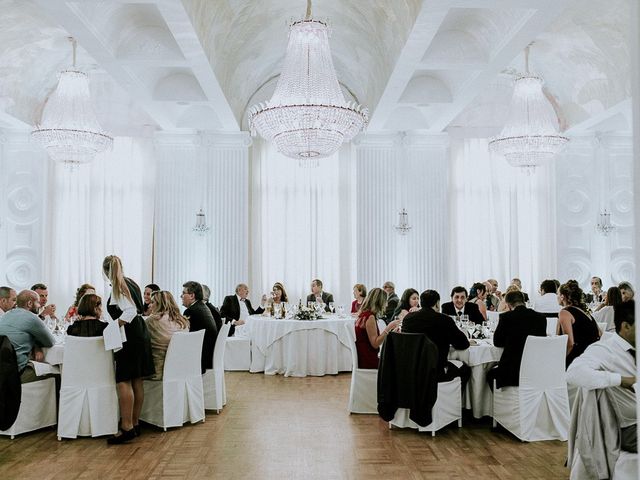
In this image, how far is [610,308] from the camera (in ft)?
27.0

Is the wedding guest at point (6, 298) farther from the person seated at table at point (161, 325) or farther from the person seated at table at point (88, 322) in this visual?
the person seated at table at point (161, 325)

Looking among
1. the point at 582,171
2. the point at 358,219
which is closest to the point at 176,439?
the point at 358,219

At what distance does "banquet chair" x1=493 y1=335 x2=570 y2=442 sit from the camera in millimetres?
5613

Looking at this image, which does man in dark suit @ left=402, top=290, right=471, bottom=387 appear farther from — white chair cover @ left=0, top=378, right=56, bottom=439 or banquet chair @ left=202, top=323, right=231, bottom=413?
white chair cover @ left=0, top=378, right=56, bottom=439

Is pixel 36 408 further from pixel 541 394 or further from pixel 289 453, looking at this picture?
pixel 541 394

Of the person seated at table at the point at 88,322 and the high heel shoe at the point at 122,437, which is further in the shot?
the person seated at table at the point at 88,322

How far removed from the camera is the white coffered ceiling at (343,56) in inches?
281

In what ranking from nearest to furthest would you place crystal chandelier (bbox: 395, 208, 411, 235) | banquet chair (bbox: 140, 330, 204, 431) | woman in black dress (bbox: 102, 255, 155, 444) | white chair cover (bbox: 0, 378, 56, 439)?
woman in black dress (bbox: 102, 255, 155, 444) < white chair cover (bbox: 0, 378, 56, 439) < banquet chair (bbox: 140, 330, 204, 431) < crystal chandelier (bbox: 395, 208, 411, 235)

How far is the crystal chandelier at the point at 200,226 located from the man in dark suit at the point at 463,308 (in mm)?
4960

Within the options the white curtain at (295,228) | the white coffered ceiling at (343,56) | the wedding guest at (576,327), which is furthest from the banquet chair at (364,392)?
the white curtain at (295,228)

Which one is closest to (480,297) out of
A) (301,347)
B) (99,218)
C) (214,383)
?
(301,347)

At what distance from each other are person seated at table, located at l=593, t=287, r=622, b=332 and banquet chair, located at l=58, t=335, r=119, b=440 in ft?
19.4

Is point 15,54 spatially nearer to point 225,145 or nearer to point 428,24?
point 225,145

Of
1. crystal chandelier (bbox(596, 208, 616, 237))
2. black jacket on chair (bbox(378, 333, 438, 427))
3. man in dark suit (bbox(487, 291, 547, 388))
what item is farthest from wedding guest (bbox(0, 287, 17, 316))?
crystal chandelier (bbox(596, 208, 616, 237))
